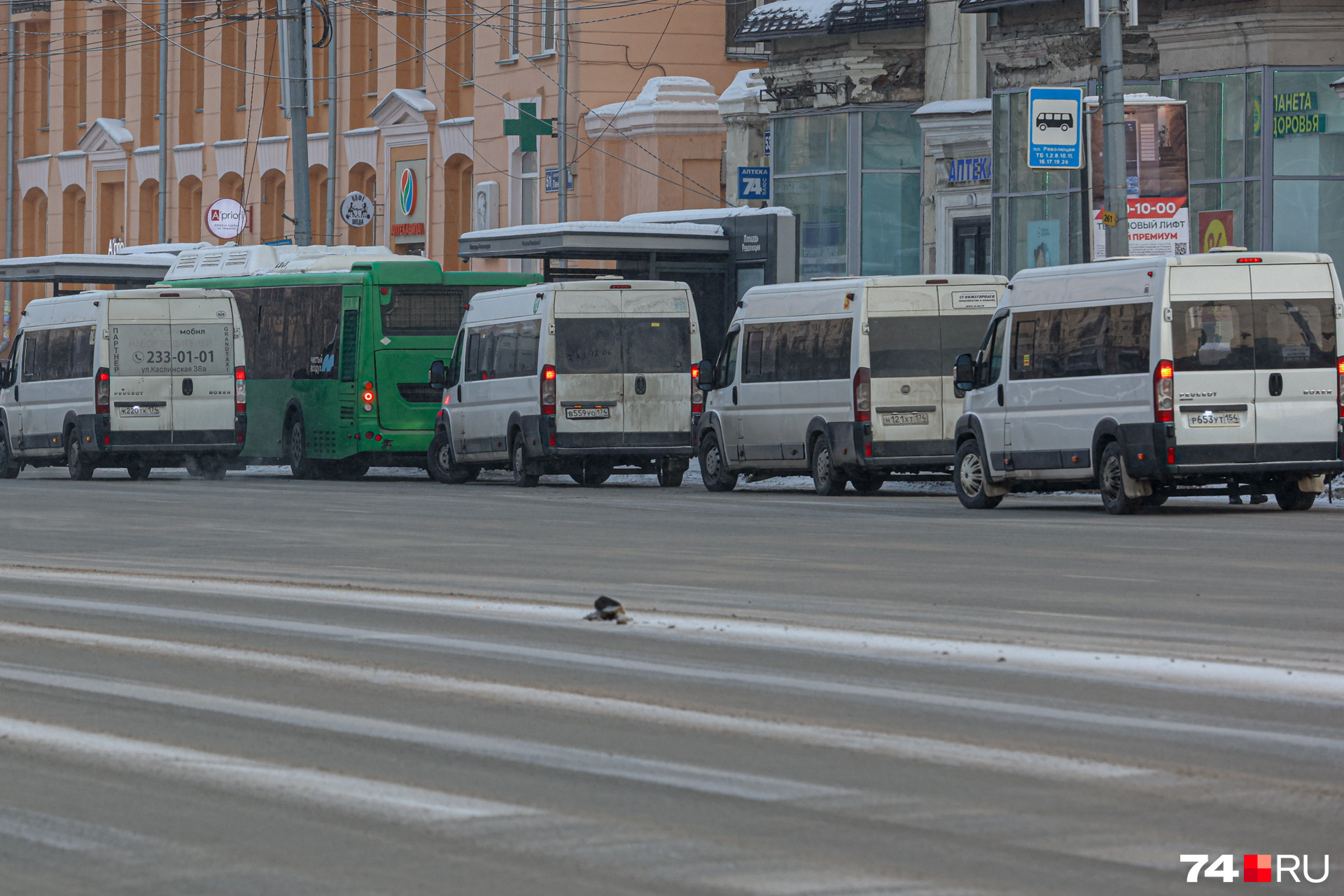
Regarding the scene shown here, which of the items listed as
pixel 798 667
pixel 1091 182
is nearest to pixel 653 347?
pixel 1091 182

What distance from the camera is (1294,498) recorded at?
70.0 feet

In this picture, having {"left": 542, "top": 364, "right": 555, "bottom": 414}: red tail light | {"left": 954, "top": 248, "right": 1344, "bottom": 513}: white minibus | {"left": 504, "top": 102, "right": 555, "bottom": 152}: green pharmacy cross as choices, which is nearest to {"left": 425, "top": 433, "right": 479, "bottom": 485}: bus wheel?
{"left": 542, "top": 364, "right": 555, "bottom": 414}: red tail light

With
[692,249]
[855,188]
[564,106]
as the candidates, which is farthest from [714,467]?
[564,106]

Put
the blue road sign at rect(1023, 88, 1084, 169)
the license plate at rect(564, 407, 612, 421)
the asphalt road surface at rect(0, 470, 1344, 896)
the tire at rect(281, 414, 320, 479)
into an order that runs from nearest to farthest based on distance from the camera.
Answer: the asphalt road surface at rect(0, 470, 1344, 896)
the blue road sign at rect(1023, 88, 1084, 169)
the license plate at rect(564, 407, 612, 421)
the tire at rect(281, 414, 320, 479)

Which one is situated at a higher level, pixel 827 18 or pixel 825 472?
pixel 827 18

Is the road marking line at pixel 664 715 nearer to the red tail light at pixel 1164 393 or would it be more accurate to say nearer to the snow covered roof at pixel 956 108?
the red tail light at pixel 1164 393

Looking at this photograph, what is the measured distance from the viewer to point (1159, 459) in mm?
20438

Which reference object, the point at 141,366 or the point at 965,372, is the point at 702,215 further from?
the point at 965,372

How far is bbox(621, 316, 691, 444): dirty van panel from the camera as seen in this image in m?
28.8

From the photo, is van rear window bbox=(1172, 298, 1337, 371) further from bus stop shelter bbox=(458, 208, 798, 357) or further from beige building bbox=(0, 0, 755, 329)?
beige building bbox=(0, 0, 755, 329)

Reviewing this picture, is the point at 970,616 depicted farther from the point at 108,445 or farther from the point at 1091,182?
the point at 108,445

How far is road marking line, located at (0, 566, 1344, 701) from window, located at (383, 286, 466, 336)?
20.0 meters

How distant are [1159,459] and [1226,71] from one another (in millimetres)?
12573

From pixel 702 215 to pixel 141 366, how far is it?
34.6 feet
